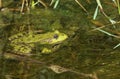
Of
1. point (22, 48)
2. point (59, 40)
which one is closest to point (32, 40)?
point (22, 48)

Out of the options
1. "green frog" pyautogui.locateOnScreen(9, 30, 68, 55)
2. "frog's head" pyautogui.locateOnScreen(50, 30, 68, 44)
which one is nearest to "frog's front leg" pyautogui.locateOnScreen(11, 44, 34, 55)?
"green frog" pyautogui.locateOnScreen(9, 30, 68, 55)

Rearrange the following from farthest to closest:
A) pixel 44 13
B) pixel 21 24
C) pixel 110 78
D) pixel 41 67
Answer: pixel 44 13 < pixel 21 24 < pixel 41 67 < pixel 110 78

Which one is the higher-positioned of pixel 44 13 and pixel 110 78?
pixel 44 13

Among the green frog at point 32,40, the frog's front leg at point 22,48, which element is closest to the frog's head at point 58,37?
the green frog at point 32,40

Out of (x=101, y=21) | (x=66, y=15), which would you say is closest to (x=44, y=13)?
(x=66, y=15)

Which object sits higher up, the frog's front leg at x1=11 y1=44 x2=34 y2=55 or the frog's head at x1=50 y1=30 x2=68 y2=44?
the frog's head at x1=50 y1=30 x2=68 y2=44

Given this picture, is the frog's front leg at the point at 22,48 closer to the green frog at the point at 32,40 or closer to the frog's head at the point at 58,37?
the green frog at the point at 32,40

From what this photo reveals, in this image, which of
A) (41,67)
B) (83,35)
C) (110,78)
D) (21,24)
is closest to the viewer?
(110,78)

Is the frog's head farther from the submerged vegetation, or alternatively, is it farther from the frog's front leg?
the frog's front leg

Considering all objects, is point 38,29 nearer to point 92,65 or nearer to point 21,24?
point 21,24
